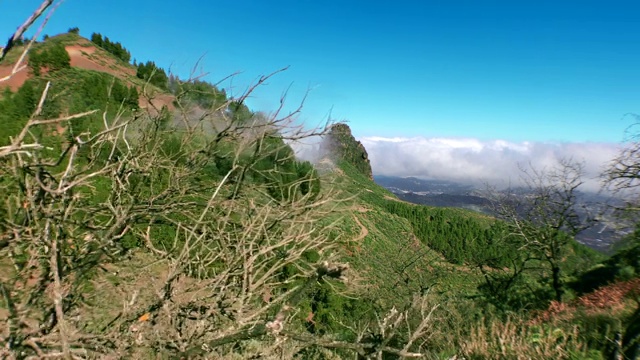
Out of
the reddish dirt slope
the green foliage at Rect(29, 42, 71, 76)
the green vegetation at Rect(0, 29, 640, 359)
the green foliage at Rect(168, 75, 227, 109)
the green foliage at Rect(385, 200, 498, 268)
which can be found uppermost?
the reddish dirt slope

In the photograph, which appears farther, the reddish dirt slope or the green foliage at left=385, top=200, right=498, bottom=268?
the green foliage at left=385, top=200, right=498, bottom=268

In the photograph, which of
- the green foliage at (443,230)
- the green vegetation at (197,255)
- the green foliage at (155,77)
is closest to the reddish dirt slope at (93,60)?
the green foliage at (155,77)

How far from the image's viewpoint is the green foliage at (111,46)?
175 ft

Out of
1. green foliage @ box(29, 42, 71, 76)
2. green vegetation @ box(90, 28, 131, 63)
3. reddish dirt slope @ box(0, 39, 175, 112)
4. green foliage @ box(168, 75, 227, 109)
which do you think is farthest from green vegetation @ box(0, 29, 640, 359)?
green vegetation @ box(90, 28, 131, 63)

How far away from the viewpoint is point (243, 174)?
4.39 metres

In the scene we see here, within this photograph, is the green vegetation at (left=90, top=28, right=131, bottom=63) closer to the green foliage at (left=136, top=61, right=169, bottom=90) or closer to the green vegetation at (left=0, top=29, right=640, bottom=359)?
the green foliage at (left=136, top=61, right=169, bottom=90)

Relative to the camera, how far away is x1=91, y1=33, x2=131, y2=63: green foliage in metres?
53.5

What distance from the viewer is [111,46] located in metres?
55.1

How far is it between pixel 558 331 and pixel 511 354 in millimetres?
1003

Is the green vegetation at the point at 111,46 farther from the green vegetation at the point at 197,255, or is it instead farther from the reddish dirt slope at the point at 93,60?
the green vegetation at the point at 197,255

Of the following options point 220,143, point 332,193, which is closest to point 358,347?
point 332,193

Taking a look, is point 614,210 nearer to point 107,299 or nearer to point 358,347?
point 358,347

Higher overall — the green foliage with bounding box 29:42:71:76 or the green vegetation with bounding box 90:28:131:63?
the green vegetation with bounding box 90:28:131:63

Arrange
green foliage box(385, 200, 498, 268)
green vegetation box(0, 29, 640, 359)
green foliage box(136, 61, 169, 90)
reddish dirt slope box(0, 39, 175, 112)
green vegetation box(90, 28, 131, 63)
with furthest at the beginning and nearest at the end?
green foliage box(385, 200, 498, 268) < green vegetation box(90, 28, 131, 63) < reddish dirt slope box(0, 39, 175, 112) < green foliage box(136, 61, 169, 90) < green vegetation box(0, 29, 640, 359)
